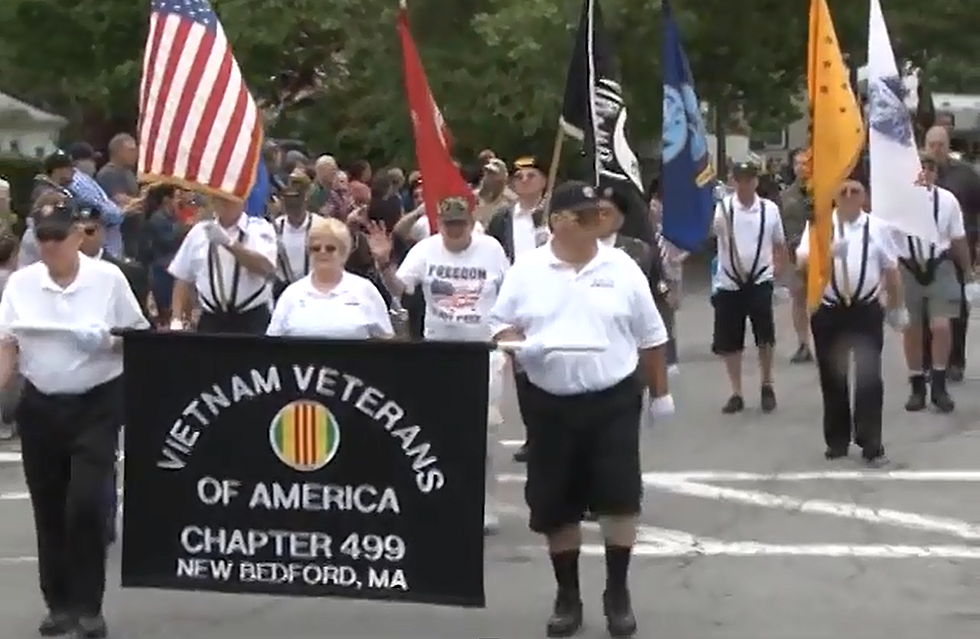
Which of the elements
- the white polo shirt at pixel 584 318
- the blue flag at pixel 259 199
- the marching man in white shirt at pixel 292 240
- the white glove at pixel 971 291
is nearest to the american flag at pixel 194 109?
the blue flag at pixel 259 199

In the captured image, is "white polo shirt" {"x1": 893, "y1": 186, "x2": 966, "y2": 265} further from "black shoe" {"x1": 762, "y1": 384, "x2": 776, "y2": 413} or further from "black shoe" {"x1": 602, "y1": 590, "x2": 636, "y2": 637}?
"black shoe" {"x1": 602, "y1": 590, "x2": 636, "y2": 637}

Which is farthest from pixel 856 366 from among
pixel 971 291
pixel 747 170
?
pixel 971 291

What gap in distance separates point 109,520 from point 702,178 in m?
4.88

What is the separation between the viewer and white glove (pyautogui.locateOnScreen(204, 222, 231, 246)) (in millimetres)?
9516

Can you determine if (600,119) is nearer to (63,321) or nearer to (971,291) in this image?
(63,321)

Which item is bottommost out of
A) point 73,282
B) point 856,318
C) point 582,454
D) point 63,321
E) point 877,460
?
point 877,460

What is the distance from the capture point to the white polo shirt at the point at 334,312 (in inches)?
319

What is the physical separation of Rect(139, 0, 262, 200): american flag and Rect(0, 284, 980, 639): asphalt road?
81.2 inches

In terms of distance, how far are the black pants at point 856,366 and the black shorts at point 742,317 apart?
2075 mm

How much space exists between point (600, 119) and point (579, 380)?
3339 mm

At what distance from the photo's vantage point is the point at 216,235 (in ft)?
31.2

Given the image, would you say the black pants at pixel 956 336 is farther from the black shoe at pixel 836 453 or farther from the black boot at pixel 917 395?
the black shoe at pixel 836 453

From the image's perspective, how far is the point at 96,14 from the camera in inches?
1405

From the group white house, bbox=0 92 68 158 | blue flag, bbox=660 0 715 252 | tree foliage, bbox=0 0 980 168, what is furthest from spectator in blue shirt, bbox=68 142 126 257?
white house, bbox=0 92 68 158
